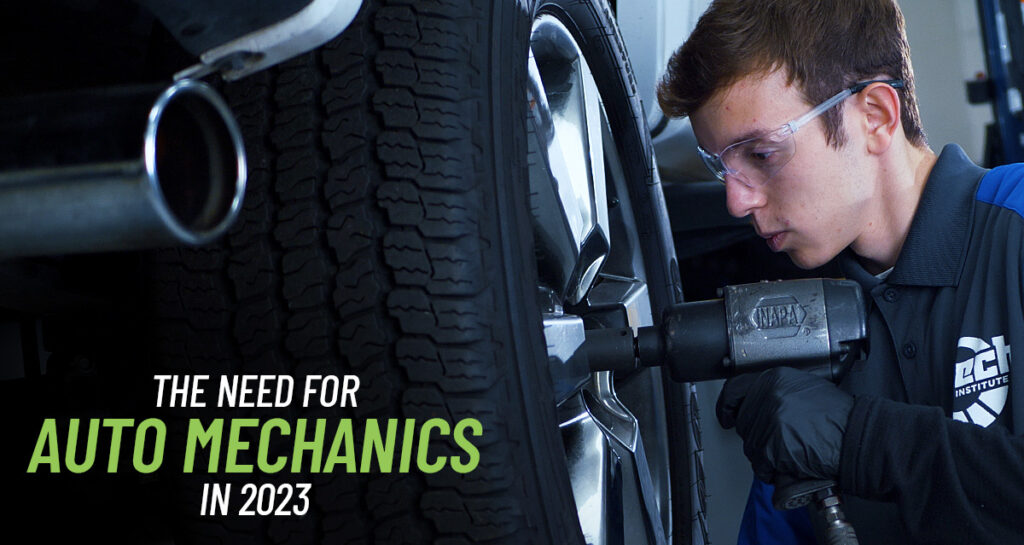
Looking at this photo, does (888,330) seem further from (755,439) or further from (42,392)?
(42,392)

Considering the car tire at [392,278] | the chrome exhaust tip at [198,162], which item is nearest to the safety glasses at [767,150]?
the car tire at [392,278]

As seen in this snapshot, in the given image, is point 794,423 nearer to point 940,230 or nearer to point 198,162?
point 940,230

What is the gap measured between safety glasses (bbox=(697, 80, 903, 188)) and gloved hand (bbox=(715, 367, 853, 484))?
274 mm

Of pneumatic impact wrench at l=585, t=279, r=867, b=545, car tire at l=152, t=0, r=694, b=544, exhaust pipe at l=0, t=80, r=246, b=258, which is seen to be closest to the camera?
exhaust pipe at l=0, t=80, r=246, b=258

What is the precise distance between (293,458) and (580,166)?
2.12 ft

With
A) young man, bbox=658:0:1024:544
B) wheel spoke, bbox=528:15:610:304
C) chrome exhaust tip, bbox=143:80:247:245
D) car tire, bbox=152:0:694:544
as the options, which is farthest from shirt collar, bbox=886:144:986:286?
chrome exhaust tip, bbox=143:80:247:245

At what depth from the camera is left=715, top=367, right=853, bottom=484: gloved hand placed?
115 cm

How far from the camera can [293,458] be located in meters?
0.82

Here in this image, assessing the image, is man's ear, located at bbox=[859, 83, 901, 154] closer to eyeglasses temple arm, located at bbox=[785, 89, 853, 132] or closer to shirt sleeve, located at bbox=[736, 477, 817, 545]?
eyeglasses temple arm, located at bbox=[785, 89, 853, 132]

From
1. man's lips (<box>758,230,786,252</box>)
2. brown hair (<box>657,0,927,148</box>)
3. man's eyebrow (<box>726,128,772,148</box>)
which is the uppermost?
brown hair (<box>657,0,927,148</box>)

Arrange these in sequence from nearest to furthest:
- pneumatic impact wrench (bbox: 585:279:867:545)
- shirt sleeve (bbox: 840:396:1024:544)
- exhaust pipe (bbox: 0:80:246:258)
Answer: exhaust pipe (bbox: 0:80:246:258), shirt sleeve (bbox: 840:396:1024:544), pneumatic impact wrench (bbox: 585:279:867:545)

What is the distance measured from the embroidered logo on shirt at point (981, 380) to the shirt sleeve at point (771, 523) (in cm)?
41

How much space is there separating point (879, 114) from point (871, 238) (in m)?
0.18

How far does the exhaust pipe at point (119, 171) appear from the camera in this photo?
519mm
